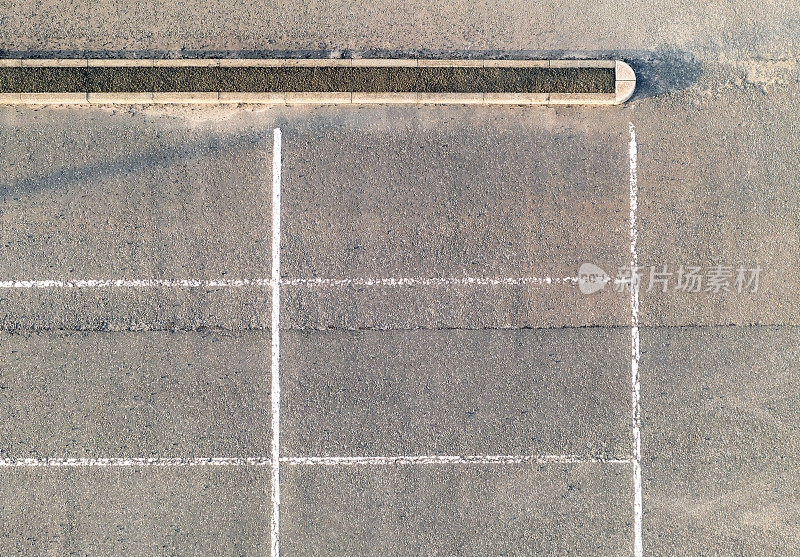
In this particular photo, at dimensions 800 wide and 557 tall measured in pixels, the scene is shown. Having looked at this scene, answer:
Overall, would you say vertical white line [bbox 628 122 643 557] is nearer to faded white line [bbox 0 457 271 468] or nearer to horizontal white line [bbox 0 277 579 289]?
horizontal white line [bbox 0 277 579 289]

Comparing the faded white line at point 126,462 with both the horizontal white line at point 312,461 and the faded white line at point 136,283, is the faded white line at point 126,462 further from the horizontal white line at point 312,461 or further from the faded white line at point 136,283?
the faded white line at point 136,283

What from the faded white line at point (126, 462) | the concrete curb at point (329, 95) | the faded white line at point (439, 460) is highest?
the concrete curb at point (329, 95)

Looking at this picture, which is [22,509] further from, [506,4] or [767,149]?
[767,149]

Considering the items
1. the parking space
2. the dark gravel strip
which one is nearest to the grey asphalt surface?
the parking space

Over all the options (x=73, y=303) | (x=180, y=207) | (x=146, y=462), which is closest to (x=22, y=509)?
(x=146, y=462)

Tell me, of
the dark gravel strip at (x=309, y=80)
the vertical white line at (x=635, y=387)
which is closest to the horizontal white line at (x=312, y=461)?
the vertical white line at (x=635, y=387)
